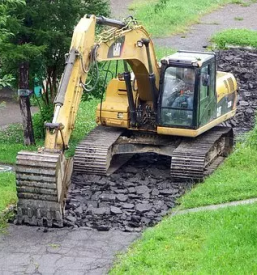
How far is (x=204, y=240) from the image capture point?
13570 millimetres

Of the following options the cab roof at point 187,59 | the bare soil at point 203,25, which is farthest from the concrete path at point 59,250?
the bare soil at point 203,25

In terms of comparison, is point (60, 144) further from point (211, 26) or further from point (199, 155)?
point (211, 26)

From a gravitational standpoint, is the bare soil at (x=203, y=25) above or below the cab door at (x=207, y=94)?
below

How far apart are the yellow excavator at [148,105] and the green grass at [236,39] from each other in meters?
12.9

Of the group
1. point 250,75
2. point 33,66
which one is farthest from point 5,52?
point 250,75

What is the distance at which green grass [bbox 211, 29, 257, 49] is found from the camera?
3216 cm

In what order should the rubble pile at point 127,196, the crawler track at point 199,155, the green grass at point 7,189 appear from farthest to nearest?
1. the crawler track at point 199,155
2. the green grass at point 7,189
3. the rubble pile at point 127,196

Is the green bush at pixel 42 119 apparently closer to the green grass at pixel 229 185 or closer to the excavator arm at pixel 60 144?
the excavator arm at pixel 60 144

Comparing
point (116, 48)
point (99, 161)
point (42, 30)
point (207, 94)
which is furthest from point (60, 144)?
point (42, 30)

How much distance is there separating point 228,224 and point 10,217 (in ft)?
12.9

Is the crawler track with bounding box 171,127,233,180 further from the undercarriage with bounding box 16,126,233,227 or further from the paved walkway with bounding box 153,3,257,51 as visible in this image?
the paved walkway with bounding box 153,3,257,51

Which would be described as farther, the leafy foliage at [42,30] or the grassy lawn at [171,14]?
the grassy lawn at [171,14]

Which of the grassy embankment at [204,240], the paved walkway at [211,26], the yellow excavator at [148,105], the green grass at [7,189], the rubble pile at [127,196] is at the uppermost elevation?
the yellow excavator at [148,105]

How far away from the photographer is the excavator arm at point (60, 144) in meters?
14.3
